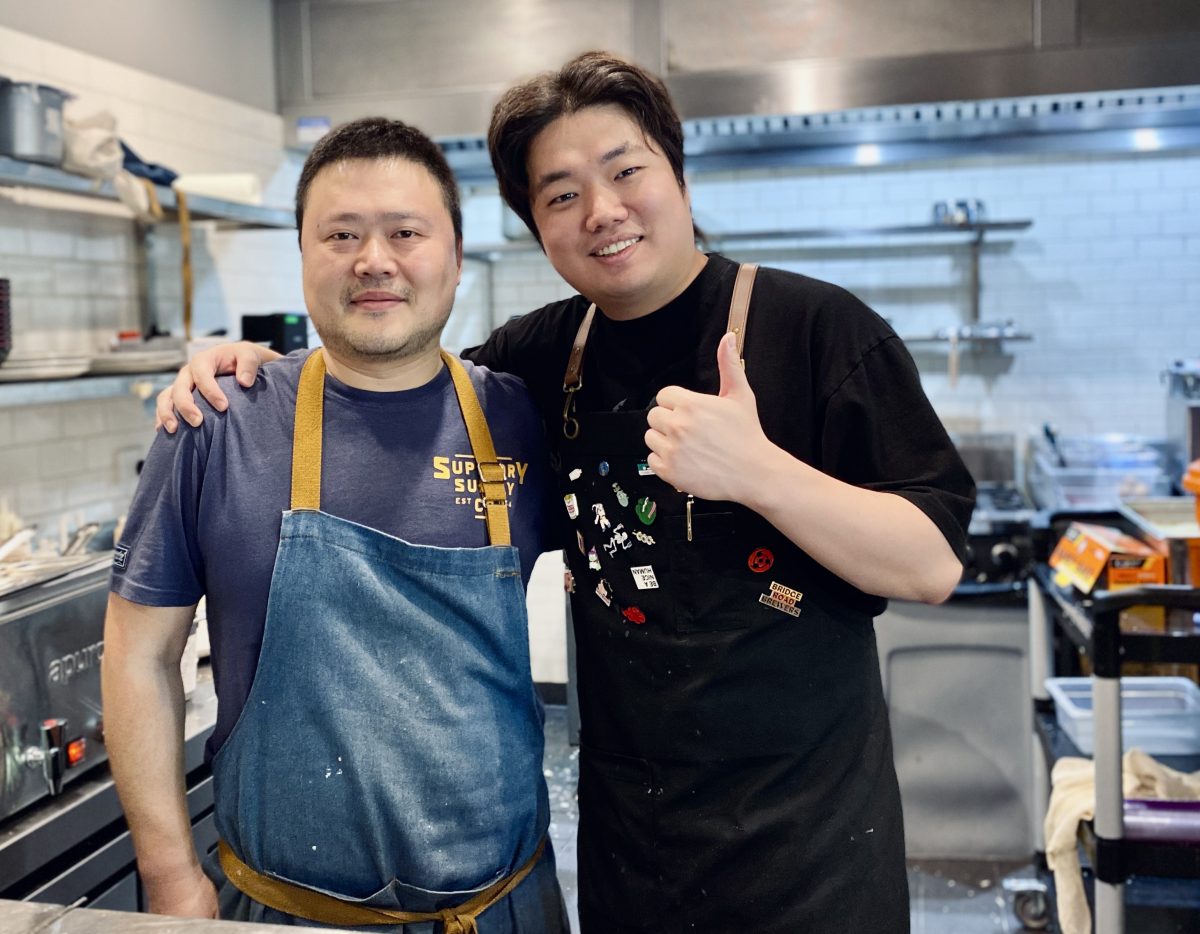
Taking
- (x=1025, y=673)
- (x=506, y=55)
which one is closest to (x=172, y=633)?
(x=1025, y=673)

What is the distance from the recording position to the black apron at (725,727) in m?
1.49

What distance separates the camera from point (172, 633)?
147 centimetres

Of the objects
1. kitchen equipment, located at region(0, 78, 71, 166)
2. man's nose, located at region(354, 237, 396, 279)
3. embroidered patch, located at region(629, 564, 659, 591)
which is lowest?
embroidered patch, located at region(629, 564, 659, 591)

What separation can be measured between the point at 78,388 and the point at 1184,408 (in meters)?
3.95

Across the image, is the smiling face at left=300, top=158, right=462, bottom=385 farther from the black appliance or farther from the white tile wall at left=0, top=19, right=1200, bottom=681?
the white tile wall at left=0, top=19, right=1200, bottom=681

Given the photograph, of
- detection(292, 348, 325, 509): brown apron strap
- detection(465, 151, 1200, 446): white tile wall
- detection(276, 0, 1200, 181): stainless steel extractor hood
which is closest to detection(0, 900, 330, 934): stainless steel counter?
detection(292, 348, 325, 509): brown apron strap

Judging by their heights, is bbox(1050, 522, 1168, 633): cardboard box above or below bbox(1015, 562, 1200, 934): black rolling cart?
above

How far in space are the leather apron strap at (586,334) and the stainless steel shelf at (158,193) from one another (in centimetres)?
167

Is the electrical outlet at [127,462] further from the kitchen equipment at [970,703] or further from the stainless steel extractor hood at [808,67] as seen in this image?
the kitchen equipment at [970,703]

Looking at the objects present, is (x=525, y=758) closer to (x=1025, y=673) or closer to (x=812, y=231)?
(x=1025, y=673)

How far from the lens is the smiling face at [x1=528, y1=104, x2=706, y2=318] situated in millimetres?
1501

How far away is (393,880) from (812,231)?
386 centimetres

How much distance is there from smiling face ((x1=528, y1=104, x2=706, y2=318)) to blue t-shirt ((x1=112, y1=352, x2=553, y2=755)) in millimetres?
291

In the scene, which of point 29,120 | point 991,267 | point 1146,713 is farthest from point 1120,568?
point 29,120
